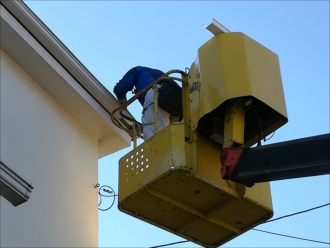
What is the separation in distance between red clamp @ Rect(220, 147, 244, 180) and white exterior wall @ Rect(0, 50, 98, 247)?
3.02m

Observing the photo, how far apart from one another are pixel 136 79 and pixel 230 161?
3.56m

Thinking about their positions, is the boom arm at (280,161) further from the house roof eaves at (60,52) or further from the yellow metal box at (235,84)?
the house roof eaves at (60,52)

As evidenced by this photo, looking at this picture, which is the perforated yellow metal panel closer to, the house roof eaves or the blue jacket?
the blue jacket

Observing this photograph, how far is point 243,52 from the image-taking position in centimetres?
630

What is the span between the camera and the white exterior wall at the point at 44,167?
7902mm

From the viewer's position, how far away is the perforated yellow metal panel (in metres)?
6.44

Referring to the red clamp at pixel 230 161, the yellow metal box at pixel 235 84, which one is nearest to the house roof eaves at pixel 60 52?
the yellow metal box at pixel 235 84

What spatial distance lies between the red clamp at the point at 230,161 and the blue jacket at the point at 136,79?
3169mm

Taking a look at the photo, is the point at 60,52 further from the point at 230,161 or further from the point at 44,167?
the point at 230,161

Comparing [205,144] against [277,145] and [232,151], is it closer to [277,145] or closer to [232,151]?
[232,151]

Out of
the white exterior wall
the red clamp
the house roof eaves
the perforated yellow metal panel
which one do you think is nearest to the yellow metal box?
the perforated yellow metal panel

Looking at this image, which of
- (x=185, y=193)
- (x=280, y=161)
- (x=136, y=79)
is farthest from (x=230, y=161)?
(x=136, y=79)

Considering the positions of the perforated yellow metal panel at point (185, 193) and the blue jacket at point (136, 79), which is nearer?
the perforated yellow metal panel at point (185, 193)

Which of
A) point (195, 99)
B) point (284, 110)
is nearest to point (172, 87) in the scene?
point (195, 99)
